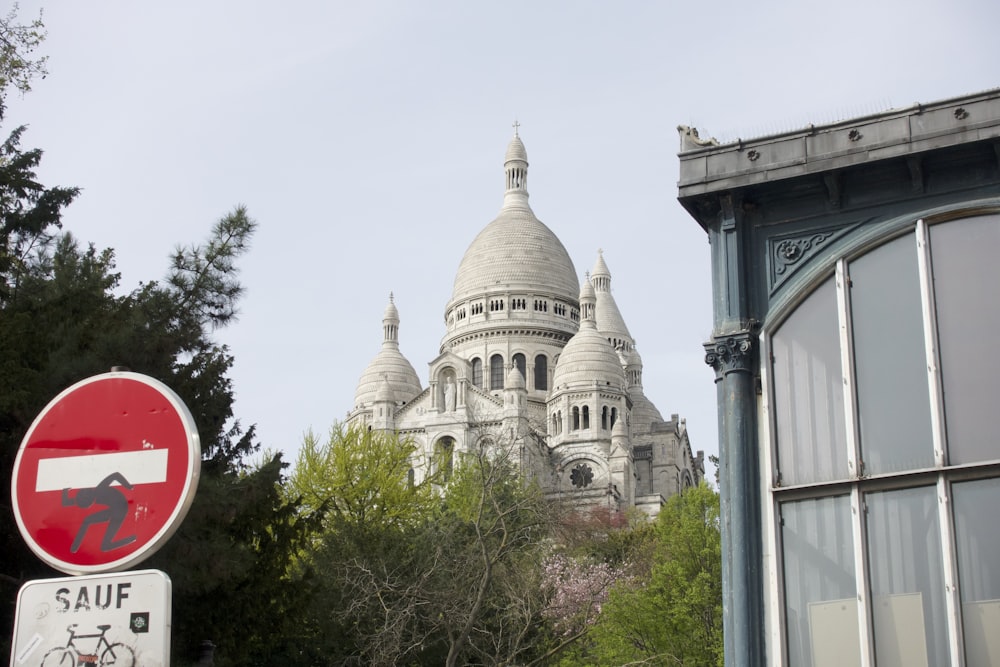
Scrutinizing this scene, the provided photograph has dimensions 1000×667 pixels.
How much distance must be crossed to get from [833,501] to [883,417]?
2.82 feet

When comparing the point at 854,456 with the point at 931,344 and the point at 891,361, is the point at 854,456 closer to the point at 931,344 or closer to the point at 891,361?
the point at 891,361

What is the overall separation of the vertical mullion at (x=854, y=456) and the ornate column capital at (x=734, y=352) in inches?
36.2

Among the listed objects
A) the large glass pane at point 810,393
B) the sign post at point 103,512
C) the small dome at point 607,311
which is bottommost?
the sign post at point 103,512

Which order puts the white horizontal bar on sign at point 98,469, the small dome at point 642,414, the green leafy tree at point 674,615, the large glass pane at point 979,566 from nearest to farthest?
the white horizontal bar on sign at point 98,469, the large glass pane at point 979,566, the green leafy tree at point 674,615, the small dome at point 642,414

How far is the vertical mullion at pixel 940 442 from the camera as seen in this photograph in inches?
397

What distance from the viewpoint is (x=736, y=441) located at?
11.8 metres

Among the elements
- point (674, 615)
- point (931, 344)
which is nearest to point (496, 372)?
point (674, 615)

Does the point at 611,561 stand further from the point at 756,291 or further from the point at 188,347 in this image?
the point at 756,291

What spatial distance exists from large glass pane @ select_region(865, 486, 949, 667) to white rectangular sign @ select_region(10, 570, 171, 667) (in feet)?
25.7

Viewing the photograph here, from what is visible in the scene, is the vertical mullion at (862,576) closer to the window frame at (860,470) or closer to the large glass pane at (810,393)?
the window frame at (860,470)

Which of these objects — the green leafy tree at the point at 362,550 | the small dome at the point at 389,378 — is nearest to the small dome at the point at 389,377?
the small dome at the point at 389,378

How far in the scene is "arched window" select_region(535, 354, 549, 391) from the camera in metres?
103

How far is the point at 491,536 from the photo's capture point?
91.2ft

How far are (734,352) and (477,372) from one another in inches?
3602
